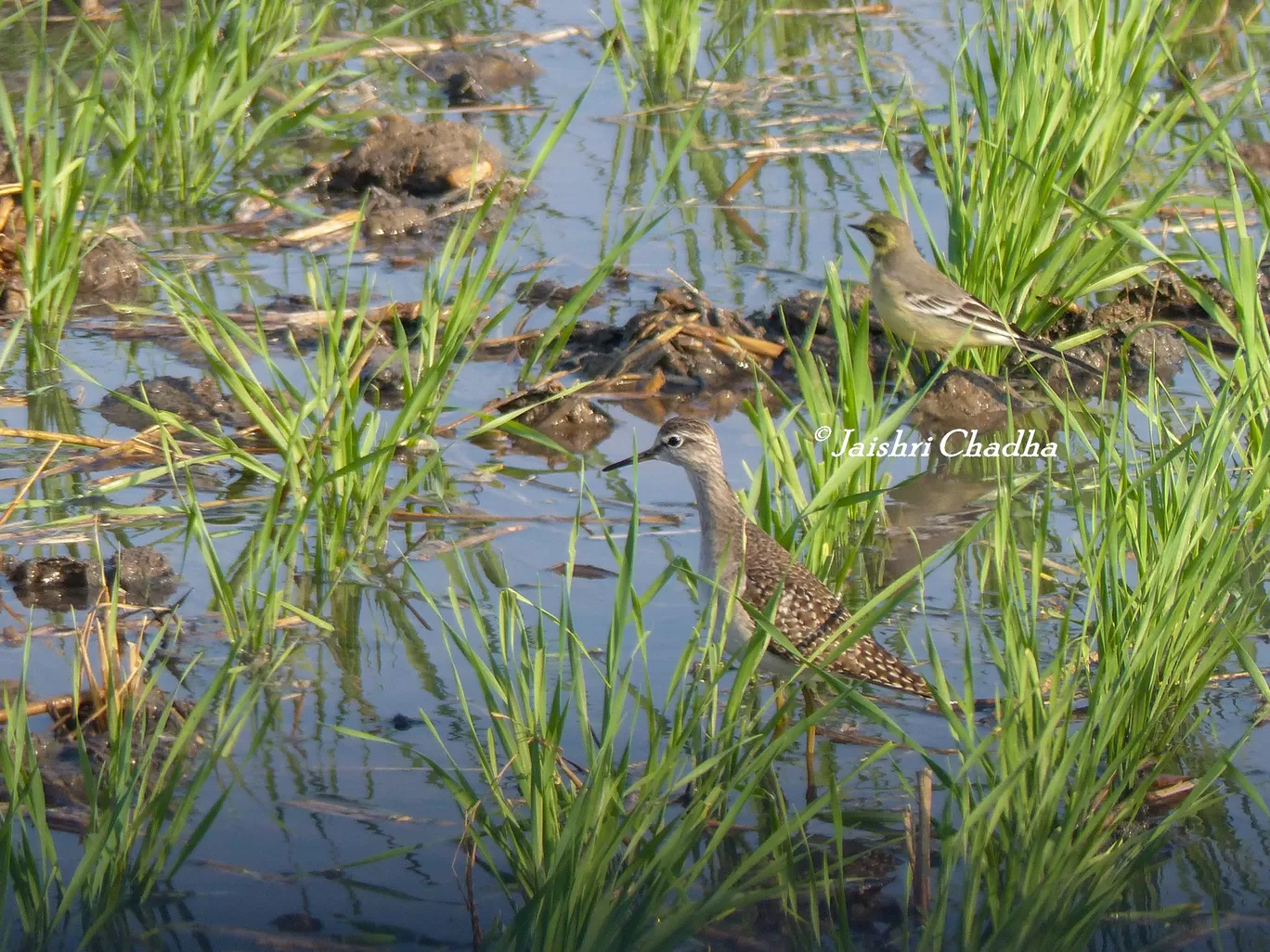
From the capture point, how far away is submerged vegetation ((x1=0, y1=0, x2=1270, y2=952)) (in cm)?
386

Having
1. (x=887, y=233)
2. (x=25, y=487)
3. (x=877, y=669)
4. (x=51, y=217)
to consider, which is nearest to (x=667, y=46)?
(x=887, y=233)

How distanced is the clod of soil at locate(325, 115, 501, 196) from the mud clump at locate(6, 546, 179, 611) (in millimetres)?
4371

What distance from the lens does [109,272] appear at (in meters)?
8.23

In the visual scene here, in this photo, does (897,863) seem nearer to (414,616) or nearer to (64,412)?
(414,616)

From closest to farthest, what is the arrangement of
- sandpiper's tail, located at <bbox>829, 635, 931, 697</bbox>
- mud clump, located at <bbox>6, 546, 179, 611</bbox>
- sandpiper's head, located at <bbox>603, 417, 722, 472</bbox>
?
sandpiper's tail, located at <bbox>829, 635, 931, 697</bbox>
mud clump, located at <bbox>6, 546, 179, 611</bbox>
sandpiper's head, located at <bbox>603, 417, 722, 472</bbox>

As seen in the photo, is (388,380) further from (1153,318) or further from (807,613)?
(1153,318)

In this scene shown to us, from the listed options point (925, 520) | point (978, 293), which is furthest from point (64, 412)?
point (978, 293)

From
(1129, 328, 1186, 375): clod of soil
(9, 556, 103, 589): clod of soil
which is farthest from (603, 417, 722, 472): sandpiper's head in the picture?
(1129, 328, 1186, 375): clod of soil

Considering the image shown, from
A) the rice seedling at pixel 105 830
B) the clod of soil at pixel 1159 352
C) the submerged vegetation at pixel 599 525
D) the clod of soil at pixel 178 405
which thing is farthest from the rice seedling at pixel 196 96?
the rice seedling at pixel 105 830

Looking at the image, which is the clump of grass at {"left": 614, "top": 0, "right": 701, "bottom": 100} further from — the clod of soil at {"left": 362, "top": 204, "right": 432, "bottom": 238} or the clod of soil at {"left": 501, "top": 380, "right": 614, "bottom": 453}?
the clod of soil at {"left": 501, "top": 380, "right": 614, "bottom": 453}

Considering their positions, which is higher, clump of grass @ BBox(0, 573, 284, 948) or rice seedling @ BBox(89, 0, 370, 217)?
rice seedling @ BBox(89, 0, 370, 217)

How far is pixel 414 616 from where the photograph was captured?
5555mm

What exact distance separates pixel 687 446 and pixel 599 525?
64cm

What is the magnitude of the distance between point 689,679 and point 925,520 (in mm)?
1687
